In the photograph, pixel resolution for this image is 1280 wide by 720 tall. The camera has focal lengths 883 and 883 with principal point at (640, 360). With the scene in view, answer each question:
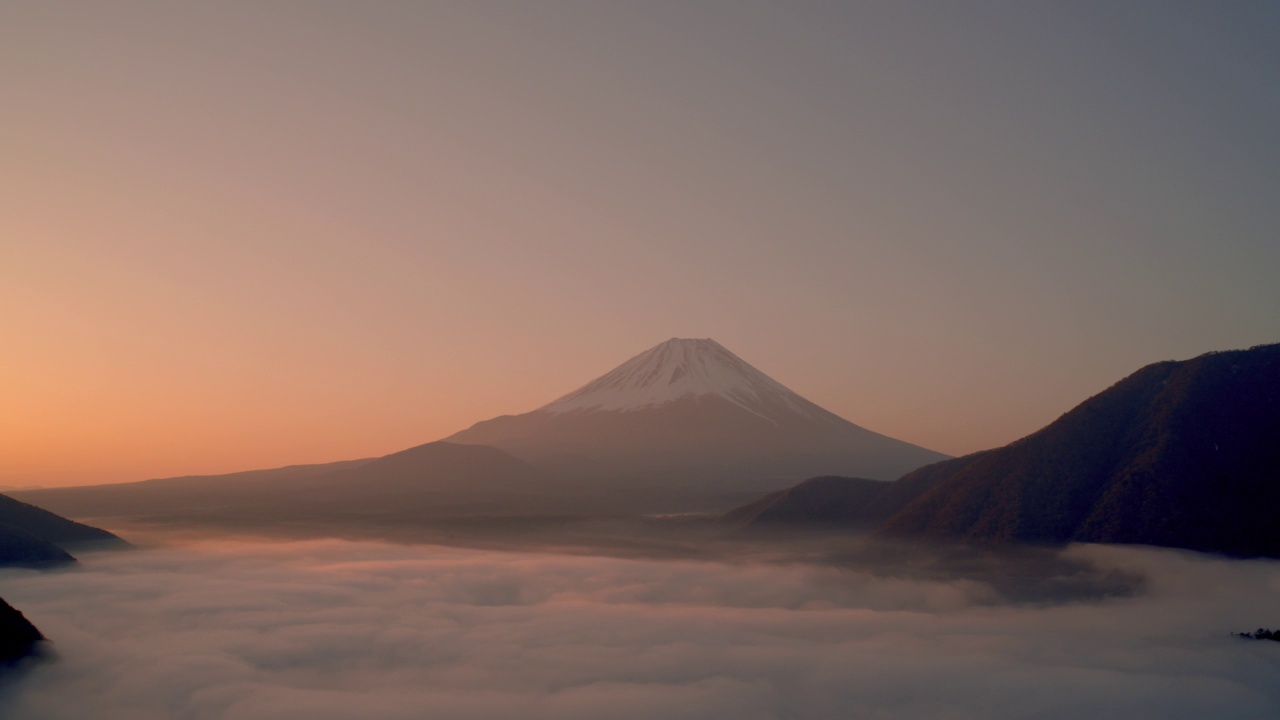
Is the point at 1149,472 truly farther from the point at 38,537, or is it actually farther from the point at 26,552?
the point at 38,537

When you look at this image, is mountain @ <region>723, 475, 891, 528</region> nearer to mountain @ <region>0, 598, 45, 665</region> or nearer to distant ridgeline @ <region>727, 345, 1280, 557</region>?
distant ridgeline @ <region>727, 345, 1280, 557</region>

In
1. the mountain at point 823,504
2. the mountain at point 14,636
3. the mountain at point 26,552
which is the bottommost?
the mountain at point 14,636

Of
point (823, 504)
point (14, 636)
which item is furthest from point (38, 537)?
point (823, 504)

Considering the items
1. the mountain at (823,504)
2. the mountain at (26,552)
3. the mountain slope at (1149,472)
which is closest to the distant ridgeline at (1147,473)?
the mountain slope at (1149,472)

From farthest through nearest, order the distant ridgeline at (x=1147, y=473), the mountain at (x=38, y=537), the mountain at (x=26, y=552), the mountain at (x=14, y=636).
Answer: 1. the mountain at (x=38, y=537)
2. the mountain at (x=26, y=552)
3. the distant ridgeline at (x=1147, y=473)
4. the mountain at (x=14, y=636)

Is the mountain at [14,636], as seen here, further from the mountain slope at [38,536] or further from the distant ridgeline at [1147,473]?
the distant ridgeline at [1147,473]

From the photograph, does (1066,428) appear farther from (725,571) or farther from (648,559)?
(648,559)
